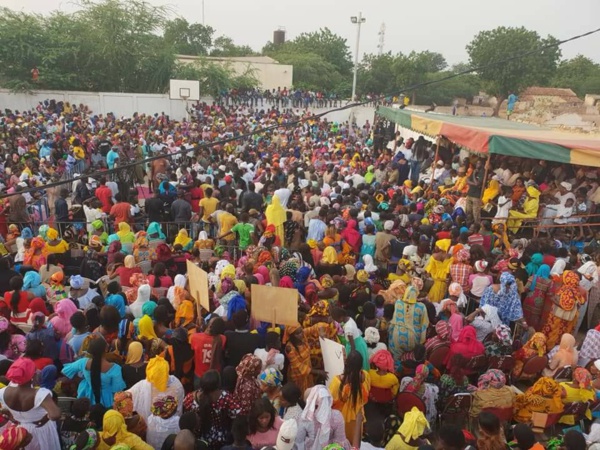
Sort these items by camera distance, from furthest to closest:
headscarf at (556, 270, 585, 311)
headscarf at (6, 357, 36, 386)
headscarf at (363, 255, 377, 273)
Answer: headscarf at (363, 255, 377, 273) < headscarf at (556, 270, 585, 311) < headscarf at (6, 357, 36, 386)

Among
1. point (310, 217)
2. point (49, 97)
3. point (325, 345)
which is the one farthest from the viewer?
point (49, 97)

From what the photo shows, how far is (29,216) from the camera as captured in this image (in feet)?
31.7

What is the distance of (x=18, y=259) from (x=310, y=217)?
4.71 meters

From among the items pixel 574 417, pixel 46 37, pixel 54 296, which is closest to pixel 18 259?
pixel 54 296

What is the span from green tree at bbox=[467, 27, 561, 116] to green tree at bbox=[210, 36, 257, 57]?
28143 mm

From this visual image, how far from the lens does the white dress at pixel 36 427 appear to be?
3730 mm

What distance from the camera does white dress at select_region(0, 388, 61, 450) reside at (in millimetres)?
3730

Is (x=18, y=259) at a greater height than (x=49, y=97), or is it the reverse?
(x=49, y=97)

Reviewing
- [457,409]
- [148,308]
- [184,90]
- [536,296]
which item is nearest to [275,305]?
[148,308]

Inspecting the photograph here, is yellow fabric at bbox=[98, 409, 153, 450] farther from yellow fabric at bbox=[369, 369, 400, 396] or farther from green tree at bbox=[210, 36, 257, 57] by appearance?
green tree at bbox=[210, 36, 257, 57]

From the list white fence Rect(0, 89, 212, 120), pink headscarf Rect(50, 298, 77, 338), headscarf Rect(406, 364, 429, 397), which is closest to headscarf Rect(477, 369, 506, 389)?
headscarf Rect(406, 364, 429, 397)

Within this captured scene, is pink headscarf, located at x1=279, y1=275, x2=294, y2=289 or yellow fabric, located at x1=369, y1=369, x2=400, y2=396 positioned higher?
pink headscarf, located at x1=279, y1=275, x2=294, y2=289

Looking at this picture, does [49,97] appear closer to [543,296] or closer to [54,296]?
[54,296]

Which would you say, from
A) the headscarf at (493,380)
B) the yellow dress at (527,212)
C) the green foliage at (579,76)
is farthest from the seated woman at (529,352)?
the green foliage at (579,76)
